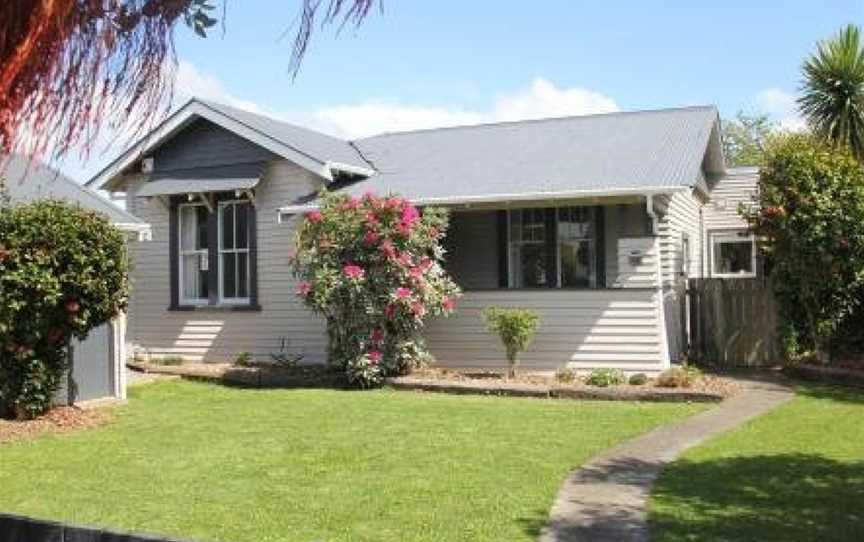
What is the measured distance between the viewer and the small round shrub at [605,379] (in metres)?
14.7

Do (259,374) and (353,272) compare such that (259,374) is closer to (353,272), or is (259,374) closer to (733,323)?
(353,272)

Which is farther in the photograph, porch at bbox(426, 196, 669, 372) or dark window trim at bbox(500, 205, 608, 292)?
dark window trim at bbox(500, 205, 608, 292)

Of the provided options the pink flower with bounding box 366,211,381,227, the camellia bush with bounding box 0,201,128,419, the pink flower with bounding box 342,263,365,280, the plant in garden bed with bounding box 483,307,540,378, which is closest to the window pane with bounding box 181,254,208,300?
the pink flower with bounding box 342,263,365,280

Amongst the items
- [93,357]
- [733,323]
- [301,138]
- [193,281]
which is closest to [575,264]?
[733,323]

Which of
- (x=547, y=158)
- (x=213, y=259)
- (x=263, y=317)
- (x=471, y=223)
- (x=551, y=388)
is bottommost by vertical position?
(x=551, y=388)

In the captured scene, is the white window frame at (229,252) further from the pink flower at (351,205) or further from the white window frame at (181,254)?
the pink flower at (351,205)

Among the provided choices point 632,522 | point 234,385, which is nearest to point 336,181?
point 234,385

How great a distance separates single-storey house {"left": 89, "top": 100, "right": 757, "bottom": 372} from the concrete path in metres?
3.49

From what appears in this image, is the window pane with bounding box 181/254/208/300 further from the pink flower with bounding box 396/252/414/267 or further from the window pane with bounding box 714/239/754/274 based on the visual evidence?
the window pane with bounding box 714/239/754/274

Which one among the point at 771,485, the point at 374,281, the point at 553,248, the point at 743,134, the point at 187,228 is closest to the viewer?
the point at 771,485

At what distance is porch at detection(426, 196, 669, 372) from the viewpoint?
15.7 meters

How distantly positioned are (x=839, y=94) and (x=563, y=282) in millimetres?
7148

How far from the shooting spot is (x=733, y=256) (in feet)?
75.2

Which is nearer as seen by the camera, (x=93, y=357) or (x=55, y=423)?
(x=55, y=423)
